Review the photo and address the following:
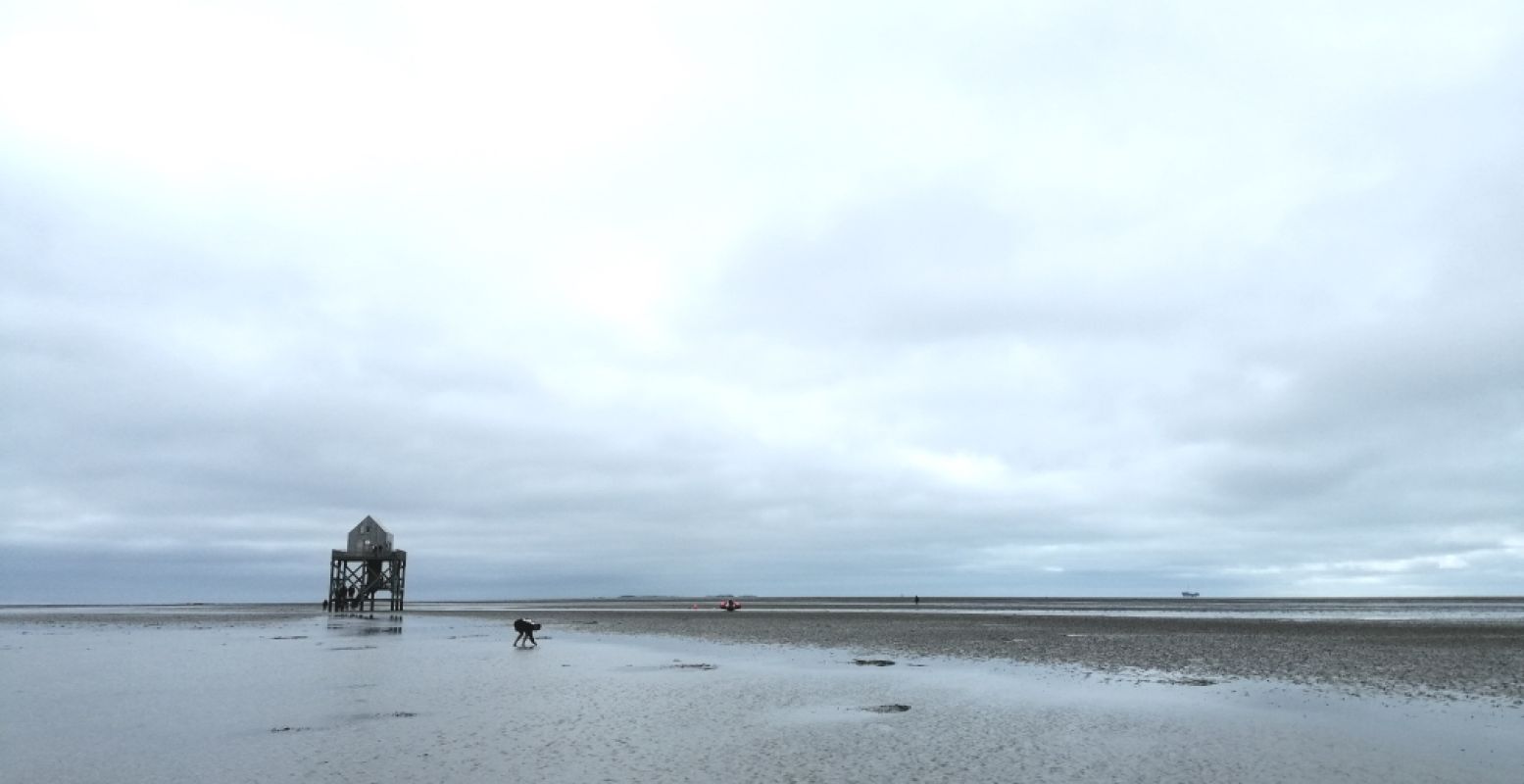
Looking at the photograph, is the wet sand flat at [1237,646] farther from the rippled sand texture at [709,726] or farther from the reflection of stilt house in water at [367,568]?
the reflection of stilt house in water at [367,568]

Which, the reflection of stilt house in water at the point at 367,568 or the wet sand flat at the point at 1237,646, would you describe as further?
the reflection of stilt house in water at the point at 367,568

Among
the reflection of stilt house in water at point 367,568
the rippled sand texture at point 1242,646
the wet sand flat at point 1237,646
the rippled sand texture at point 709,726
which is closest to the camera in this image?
the rippled sand texture at point 709,726

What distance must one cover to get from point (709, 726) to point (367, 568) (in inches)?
2932

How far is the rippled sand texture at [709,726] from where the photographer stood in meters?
14.2

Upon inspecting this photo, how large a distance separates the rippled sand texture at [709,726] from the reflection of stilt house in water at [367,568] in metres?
52.1

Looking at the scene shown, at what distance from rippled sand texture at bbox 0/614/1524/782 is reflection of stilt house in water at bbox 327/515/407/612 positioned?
171 feet

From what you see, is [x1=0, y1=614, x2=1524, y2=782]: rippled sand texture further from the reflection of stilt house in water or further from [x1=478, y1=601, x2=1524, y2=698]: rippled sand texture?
the reflection of stilt house in water

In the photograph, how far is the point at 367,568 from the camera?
83500mm

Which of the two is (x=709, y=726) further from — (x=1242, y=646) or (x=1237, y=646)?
(x=1242, y=646)

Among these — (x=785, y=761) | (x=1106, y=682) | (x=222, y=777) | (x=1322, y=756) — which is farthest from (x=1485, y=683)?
(x=222, y=777)

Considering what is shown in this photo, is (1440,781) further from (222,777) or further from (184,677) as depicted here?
(184,677)

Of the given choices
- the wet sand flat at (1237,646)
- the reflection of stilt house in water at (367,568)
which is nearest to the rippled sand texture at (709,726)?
the wet sand flat at (1237,646)

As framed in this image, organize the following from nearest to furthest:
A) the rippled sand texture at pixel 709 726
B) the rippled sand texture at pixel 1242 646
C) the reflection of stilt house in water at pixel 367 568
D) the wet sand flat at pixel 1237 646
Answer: the rippled sand texture at pixel 709 726 → the rippled sand texture at pixel 1242 646 → the wet sand flat at pixel 1237 646 → the reflection of stilt house in water at pixel 367 568

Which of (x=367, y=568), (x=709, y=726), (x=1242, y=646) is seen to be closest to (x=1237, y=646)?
(x=1242, y=646)
